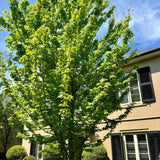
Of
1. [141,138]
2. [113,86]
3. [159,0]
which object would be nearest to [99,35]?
[113,86]

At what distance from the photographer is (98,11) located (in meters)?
6.11

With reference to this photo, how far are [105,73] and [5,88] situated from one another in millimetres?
3286

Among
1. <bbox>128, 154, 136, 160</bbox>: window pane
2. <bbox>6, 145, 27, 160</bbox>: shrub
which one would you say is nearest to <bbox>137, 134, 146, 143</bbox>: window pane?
<bbox>128, 154, 136, 160</bbox>: window pane

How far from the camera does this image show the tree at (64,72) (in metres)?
4.25

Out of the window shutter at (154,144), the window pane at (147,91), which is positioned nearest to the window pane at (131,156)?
the window shutter at (154,144)

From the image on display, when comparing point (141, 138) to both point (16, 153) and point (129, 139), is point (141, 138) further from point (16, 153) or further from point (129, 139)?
point (16, 153)

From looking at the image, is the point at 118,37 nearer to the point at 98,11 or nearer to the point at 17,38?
the point at 98,11

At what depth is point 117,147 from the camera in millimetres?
8547

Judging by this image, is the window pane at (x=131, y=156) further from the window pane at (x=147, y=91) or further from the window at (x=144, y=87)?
the window pane at (x=147, y=91)

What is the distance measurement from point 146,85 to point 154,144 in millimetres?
3255

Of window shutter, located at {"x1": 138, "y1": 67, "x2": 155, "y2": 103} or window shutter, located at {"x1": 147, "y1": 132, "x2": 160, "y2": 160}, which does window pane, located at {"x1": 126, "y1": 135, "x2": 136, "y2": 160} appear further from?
window shutter, located at {"x1": 138, "y1": 67, "x2": 155, "y2": 103}

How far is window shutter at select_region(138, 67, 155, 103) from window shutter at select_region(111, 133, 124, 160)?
108 inches

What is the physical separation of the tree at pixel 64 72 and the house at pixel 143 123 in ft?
11.9

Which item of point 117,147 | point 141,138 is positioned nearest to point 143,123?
point 141,138
